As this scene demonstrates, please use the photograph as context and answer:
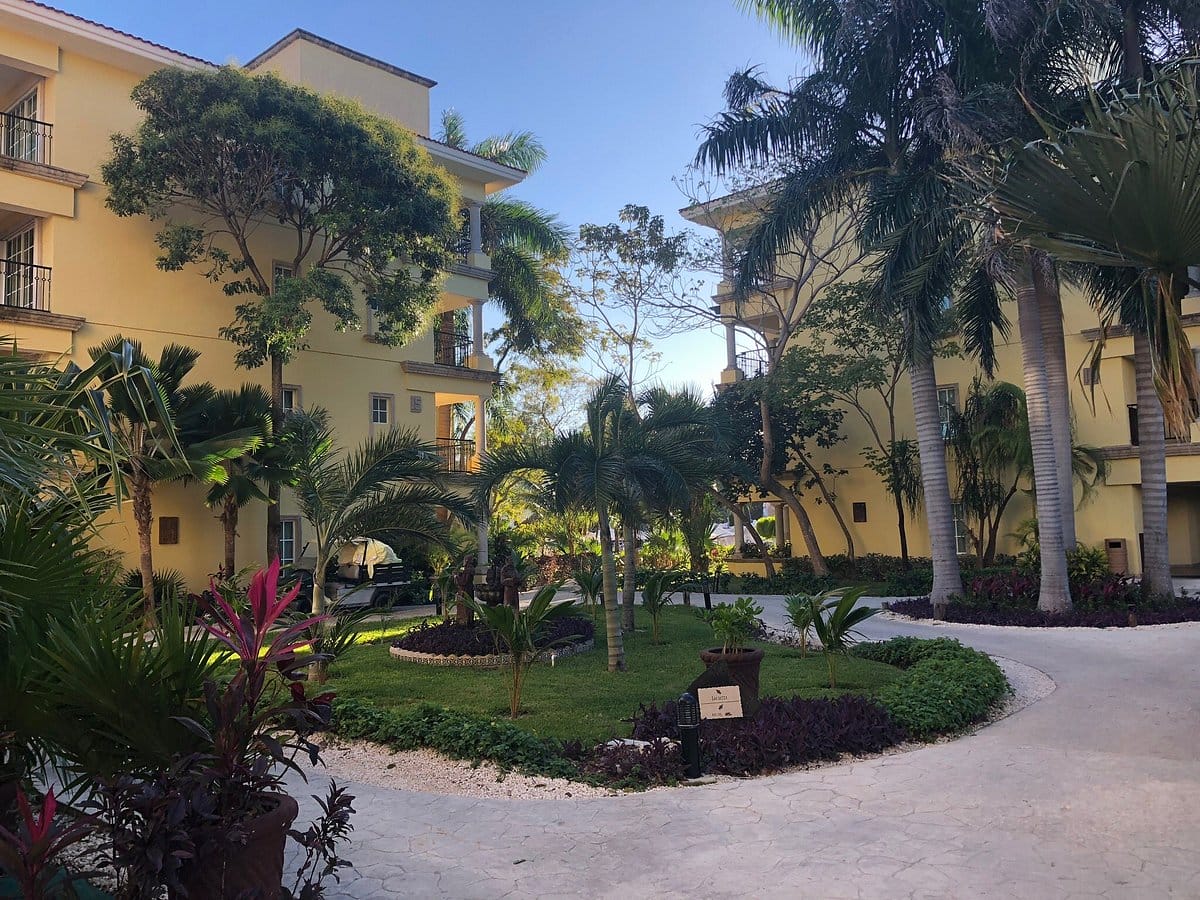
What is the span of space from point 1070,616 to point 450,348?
691 inches

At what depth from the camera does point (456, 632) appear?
43.5ft

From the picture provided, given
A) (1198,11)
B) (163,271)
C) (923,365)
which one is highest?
(1198,11)

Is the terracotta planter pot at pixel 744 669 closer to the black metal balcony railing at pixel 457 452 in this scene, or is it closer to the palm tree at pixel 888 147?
the palm tree at pixel 888 147

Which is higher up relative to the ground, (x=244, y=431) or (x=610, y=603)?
(x=244, y=431)

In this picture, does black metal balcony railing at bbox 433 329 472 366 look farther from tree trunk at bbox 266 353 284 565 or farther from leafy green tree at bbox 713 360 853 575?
→ leafy green tree at bbox 713 360 853 575

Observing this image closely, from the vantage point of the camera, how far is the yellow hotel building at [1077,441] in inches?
851

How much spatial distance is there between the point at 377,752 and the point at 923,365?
12.1 metres

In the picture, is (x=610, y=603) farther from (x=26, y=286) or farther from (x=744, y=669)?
(x=26, y=286)

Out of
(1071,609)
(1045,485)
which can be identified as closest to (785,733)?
(1045,485)

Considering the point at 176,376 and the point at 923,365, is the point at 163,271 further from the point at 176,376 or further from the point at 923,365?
the point at 923,365

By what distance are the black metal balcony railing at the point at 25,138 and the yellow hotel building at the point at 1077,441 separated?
50.1 ft

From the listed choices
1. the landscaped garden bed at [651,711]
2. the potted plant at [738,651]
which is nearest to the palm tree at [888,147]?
the landscaped garden bed at [651,711]

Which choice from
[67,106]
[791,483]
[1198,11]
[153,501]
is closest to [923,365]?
[1198,11]

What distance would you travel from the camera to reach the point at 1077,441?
22266 mm
